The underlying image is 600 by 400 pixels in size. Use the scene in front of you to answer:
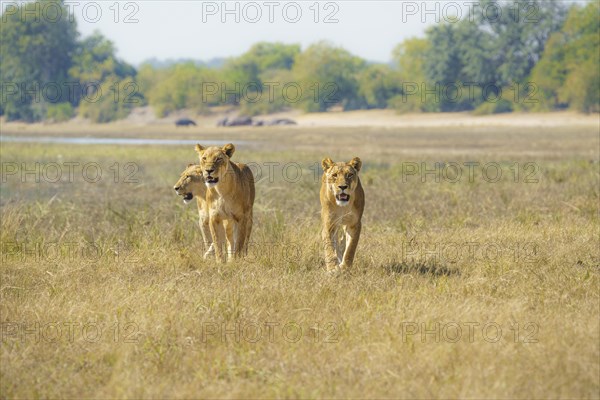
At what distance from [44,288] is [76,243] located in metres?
2.61

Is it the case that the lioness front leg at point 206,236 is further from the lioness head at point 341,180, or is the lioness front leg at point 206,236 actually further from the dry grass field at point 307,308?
the lioness head at point 341,180

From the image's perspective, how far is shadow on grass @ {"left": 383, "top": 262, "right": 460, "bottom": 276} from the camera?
9298 millimetres

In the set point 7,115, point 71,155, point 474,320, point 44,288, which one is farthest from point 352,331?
point 7,115

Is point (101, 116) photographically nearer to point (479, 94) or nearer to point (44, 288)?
point (479, 94)

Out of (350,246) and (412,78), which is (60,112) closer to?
(412,78)

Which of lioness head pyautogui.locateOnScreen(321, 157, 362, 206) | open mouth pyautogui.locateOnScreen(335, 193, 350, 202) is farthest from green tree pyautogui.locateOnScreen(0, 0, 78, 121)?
open mouth pyautogui.locateOnScreen(335, 193, 350, 202)

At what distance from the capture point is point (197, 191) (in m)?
10.7

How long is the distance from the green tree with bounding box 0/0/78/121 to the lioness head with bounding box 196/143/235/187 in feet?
264

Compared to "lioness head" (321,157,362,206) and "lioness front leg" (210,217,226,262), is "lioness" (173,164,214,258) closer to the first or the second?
"lioness front leg" (210,217,226,262)

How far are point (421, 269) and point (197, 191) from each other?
2.78 metres

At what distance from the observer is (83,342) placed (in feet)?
22.4

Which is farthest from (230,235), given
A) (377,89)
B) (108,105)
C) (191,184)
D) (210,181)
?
(108,105)

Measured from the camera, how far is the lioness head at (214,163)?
31.1ft

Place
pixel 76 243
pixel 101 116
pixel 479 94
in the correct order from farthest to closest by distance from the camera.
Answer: pixel 101 116, pixel 479 94, pixel 76 243
